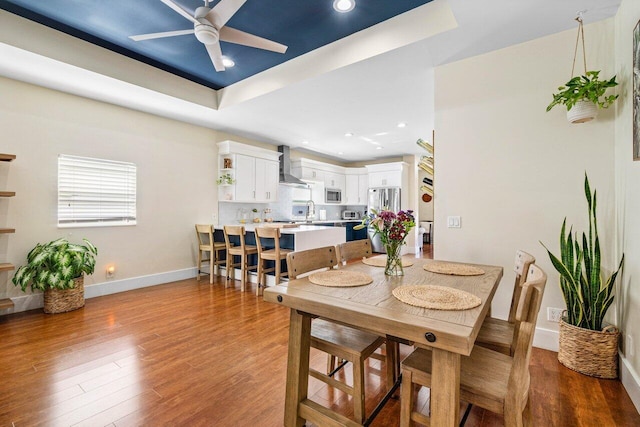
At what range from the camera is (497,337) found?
1607 mm

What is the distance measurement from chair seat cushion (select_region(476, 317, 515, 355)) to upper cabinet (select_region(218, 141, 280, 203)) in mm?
4569

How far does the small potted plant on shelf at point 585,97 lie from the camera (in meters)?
1.99

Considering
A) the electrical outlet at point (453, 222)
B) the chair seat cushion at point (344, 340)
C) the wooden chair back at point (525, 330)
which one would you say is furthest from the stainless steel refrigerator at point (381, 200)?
the wooden chair back at point (525, 330)

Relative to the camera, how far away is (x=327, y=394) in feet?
6.06

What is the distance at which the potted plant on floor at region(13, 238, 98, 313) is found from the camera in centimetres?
317

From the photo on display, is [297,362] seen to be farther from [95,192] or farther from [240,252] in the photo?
[95,192]

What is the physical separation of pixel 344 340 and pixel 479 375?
2.15 ft

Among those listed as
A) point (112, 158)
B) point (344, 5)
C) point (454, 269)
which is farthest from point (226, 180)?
point (454, 269)

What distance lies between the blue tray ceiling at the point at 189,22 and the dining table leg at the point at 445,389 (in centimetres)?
267

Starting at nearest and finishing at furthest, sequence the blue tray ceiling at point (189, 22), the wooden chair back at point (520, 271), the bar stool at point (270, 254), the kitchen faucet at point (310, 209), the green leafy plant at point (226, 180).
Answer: the wooden chair back at point (520, 271)
the blue tray ceiling at point (189, 22)
the bar stool at point (270, 254)
the green leafy plant at point (226, 180)
the kitchen faucet at point (310, 209)

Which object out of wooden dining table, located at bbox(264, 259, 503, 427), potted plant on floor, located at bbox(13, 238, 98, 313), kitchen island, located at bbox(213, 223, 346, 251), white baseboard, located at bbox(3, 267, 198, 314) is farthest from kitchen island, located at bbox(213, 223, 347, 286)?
wooden dining table, located at bbox(264, 259, 503, 427)

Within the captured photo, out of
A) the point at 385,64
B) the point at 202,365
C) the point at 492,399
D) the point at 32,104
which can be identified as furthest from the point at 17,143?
the point at 492,399

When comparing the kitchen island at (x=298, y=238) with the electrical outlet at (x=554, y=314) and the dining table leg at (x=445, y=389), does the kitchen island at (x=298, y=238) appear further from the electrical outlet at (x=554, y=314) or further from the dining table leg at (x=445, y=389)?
the dining table leg at (x=445, y=389)

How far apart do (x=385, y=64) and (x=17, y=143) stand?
4.18 meters
